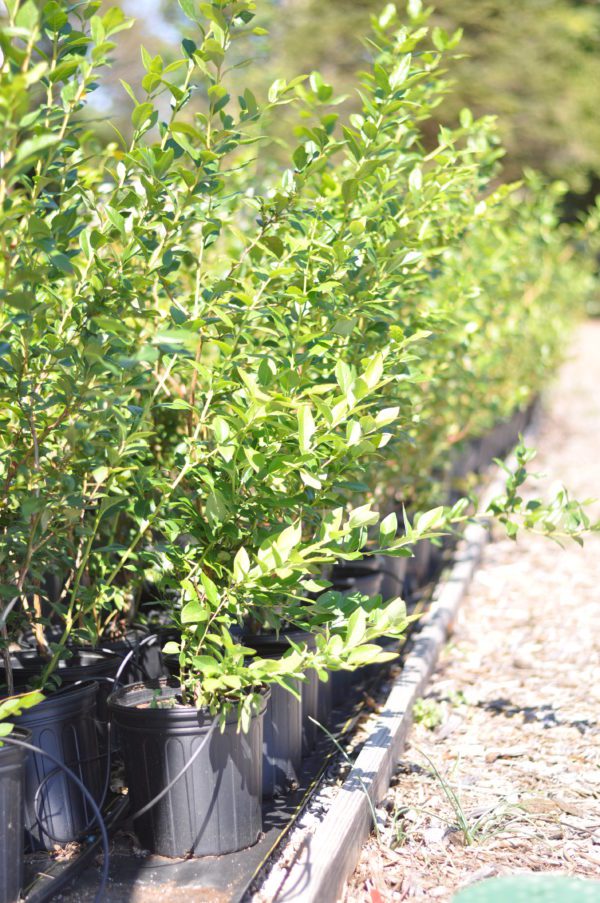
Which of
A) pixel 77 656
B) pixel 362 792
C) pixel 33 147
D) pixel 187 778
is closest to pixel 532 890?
pixel 362 792

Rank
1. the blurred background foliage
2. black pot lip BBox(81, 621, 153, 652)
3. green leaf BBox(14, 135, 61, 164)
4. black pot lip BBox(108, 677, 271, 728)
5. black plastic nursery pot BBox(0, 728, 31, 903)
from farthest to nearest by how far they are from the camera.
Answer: the blurred background foliage, black pot lip BBox(81, 621, 153, 652), black pot lip BBox(108, 677, 271, 728), black plastic nursery pot BBox(0, 728, 31, 903), green leaf BBox(14, 135, 61, 164)

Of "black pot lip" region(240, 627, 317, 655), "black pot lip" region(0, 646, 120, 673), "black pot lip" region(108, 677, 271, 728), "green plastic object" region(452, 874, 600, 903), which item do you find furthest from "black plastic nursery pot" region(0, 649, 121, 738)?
"green plastic object" region(452, 874, 600, 903)

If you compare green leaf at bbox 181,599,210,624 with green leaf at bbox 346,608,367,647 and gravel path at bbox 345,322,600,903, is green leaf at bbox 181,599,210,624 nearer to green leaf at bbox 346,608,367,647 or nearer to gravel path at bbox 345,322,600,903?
green leaf at bbox 346,608,367,647

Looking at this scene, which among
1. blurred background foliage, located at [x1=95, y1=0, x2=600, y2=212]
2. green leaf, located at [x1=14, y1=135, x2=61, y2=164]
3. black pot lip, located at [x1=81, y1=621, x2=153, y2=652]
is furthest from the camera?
blurred background foliage, located at [x1=95, y1=0, x2=600, y2=212]

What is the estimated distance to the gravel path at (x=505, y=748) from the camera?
234cm

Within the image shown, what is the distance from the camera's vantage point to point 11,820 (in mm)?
1974

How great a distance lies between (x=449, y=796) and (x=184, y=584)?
3.34 ft

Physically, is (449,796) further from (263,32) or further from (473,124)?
(473,124)

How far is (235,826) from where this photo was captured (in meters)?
2.27

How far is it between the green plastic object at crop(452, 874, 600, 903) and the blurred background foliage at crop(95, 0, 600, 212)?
14396mm

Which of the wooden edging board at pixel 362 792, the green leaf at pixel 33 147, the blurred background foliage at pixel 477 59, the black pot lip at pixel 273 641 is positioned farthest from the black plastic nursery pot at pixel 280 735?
the blurred background foliage at pixel 477 59

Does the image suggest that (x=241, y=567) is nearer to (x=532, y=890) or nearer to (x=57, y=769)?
(x=57, y=769)

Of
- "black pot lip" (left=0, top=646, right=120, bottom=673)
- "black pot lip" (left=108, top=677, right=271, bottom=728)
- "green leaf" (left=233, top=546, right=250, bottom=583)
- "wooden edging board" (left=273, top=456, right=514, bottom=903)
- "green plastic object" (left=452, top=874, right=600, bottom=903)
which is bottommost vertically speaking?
"green plastic object" (left=452, top=874, right=600, bottom=903)

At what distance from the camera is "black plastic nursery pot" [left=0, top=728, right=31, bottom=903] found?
76.7 inches
